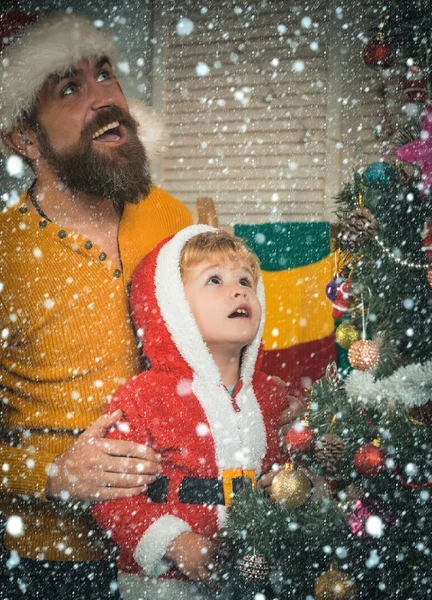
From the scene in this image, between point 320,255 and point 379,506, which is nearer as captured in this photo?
point 379,506

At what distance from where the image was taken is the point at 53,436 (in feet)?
3.66

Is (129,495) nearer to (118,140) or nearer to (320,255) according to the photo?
(118,140)

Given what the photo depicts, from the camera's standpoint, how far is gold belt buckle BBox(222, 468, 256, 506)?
1.00 m

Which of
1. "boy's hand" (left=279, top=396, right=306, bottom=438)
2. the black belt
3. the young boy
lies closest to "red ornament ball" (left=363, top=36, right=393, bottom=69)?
the young boy

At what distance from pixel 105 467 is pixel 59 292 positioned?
0.28m

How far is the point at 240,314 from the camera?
3.51 ft

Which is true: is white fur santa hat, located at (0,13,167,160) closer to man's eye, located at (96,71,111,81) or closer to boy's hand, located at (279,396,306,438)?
man's eye, located at (96,71,111,81)

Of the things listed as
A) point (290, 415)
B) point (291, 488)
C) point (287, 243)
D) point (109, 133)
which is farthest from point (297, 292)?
point (291, 488)

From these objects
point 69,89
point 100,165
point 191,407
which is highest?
point 69,89

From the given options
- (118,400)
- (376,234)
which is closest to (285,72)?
(376,234)

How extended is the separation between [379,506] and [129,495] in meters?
0.33

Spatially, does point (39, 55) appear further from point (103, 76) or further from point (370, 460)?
point (370, 460)

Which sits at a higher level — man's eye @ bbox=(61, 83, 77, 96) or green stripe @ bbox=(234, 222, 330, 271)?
man's eye @ bbox=(61, 83, 77, 96)

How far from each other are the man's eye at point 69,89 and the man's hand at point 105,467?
528 mm
